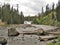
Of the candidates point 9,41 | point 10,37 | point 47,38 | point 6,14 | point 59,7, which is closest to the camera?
point 47,38

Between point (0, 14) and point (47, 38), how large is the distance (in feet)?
142

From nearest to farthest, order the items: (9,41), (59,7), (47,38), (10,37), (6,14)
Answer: (47,38), (9,41), (10,37), (59,7), (6,14)

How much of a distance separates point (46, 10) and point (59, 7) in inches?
808

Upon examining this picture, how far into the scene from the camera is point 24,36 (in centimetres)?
2022

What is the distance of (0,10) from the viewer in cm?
6225

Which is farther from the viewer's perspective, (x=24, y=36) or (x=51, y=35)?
(x=24, y=36)

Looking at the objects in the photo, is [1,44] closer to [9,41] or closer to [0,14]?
[9,41]

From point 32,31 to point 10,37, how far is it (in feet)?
7.14

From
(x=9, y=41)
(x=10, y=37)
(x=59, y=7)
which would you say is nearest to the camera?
(x=9, y=41)

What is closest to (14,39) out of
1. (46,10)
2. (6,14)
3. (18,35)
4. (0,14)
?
(18,35)

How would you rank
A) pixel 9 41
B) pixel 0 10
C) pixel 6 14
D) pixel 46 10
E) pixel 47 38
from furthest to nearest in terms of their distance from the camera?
pixel 46 10
pixel 0 10
pixel 6 14
pixel 9 41
pixel 47 38

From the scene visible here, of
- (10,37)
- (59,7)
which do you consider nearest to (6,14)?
(59,7)

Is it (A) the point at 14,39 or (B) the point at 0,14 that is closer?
(A) the point at 14,39

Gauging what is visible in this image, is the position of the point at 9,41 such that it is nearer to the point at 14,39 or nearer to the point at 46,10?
the point at 14,39
